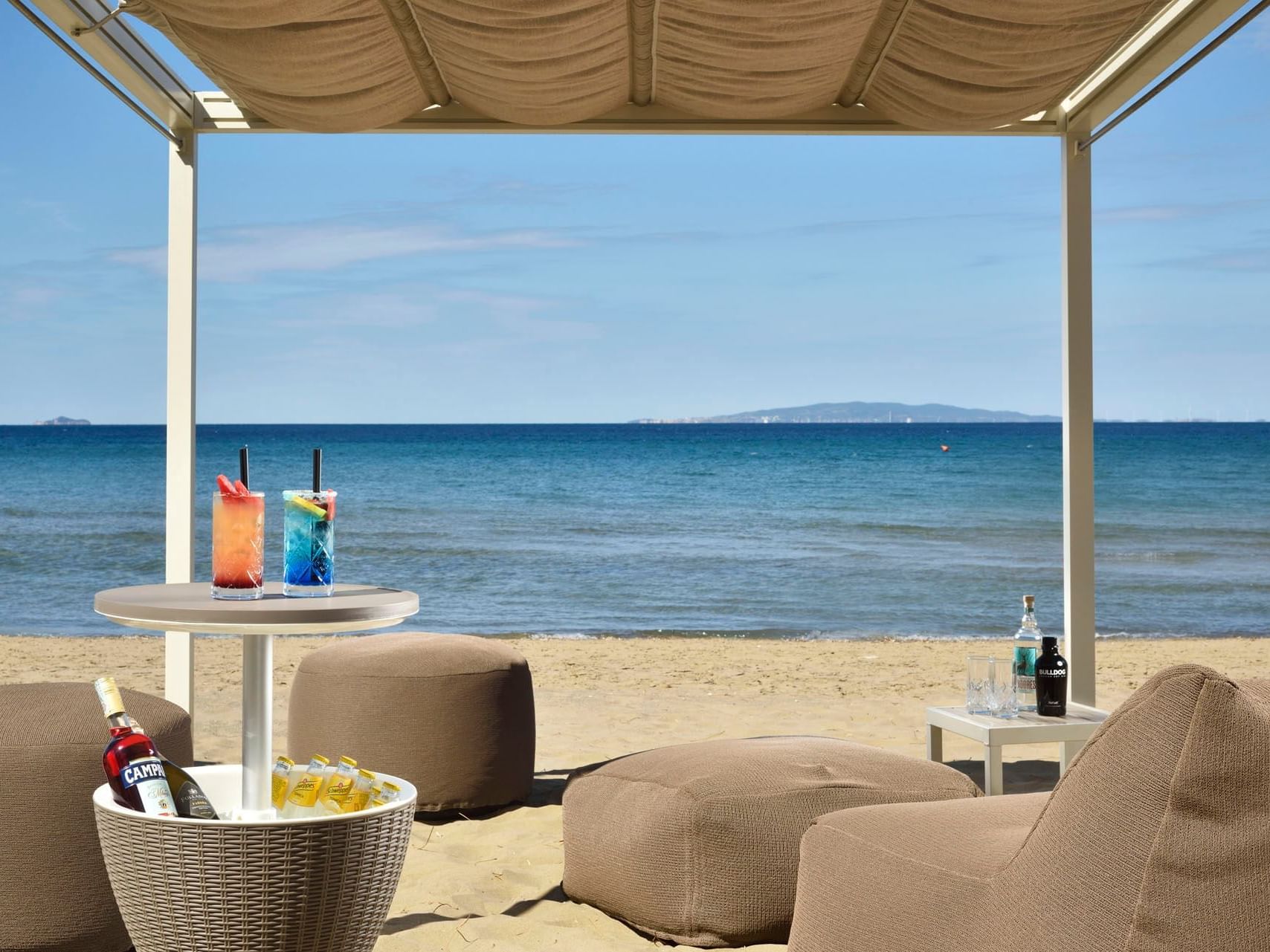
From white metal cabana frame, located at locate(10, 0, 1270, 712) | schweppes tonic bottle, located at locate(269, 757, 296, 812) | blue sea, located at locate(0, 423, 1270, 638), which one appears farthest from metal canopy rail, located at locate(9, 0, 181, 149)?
blue sea, located at locate(0, 423, 1270, 638)

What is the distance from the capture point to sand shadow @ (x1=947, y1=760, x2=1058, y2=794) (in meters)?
3.89

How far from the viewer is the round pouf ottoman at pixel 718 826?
2.33 meters

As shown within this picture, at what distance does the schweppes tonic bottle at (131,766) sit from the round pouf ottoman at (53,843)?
14.6 inches

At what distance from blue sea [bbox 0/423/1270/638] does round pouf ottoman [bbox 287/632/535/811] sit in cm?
754

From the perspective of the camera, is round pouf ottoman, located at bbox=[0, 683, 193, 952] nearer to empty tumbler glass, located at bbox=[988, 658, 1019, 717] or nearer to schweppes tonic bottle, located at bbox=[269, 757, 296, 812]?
schweppes tonic bottle, located at bbox=[269, 757, 296, 812]

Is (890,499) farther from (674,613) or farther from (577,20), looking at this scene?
(577,20)

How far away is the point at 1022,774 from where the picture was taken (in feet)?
13.5

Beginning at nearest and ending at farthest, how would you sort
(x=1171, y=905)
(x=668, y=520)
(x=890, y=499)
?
(x=1171, y=905)
(x=668, y=520)
(x=890, y=499)

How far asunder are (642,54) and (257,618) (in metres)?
2.37

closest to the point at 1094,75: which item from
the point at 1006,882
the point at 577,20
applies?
the point at 577,20

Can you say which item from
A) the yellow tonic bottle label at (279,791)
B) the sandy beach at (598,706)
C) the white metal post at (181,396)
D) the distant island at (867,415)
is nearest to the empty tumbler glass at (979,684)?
the sandy beach at (598,706)

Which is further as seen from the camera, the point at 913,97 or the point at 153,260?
the point at 153,260

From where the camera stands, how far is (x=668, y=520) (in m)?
21.7

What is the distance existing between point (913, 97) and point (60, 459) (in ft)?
78.7
